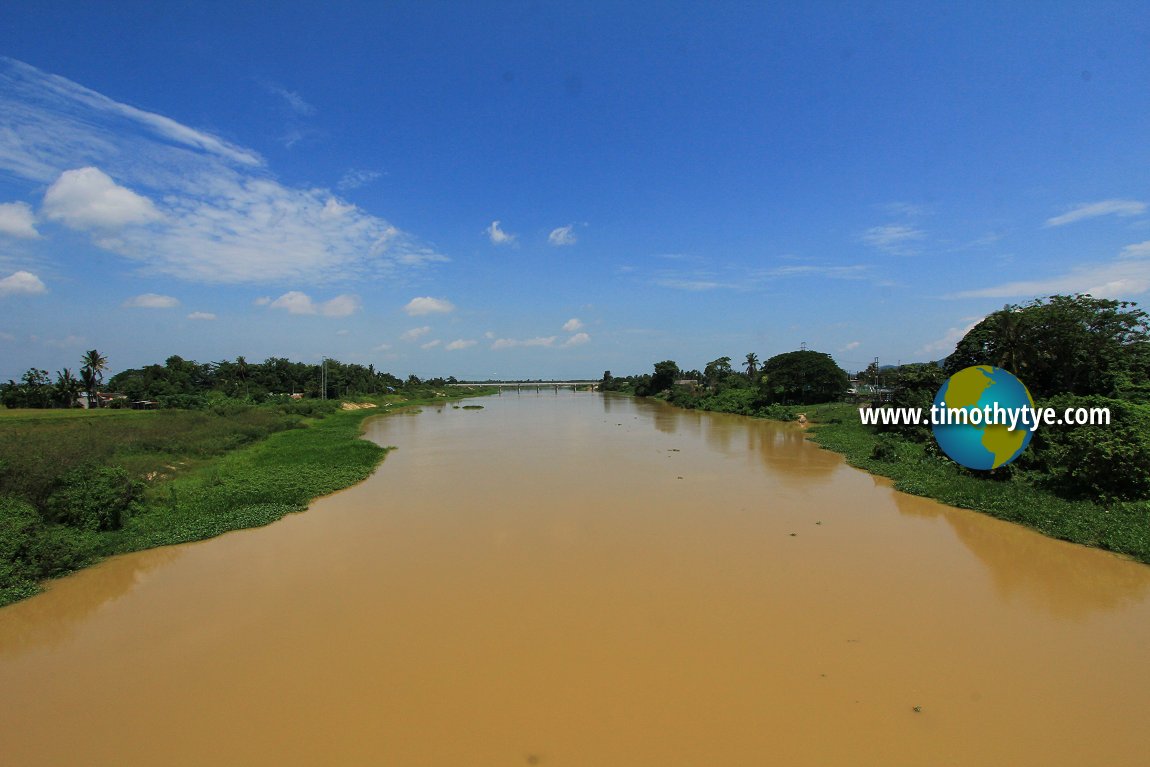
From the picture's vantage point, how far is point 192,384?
47.0 meters

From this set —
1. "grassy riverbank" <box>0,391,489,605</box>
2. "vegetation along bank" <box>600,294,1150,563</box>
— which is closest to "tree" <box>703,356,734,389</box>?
"vegetation along bank" <box>600,294,1150,563</box>

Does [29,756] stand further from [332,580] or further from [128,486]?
[128,486]

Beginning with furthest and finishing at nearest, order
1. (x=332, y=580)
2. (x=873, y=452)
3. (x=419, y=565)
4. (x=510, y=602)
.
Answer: (x=873, y=452) → (x=419, y=565) → (x=332, y=580) → (x=510, y=602)

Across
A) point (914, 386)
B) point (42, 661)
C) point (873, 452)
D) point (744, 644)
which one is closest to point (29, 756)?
point (42, 661)

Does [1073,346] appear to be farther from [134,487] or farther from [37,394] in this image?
[37,394]

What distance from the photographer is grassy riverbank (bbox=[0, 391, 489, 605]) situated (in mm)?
7973

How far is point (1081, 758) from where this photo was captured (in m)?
4.12

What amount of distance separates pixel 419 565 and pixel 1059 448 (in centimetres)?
1405

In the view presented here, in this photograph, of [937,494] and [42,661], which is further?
[937,494]

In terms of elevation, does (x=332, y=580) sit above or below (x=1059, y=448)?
below

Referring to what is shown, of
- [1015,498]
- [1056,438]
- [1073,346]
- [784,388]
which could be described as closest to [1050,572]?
[1015,498]

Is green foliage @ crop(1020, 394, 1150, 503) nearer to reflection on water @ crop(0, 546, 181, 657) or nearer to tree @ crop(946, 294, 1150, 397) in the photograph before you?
tree @ crop(946, 294, 1150, 397)

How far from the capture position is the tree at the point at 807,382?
39938mm

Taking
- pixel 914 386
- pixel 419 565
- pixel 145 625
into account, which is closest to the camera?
pixel 145 625
